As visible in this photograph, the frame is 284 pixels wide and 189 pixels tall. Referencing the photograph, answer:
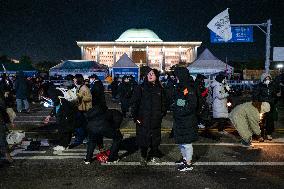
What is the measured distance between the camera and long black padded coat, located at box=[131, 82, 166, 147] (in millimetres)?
7223

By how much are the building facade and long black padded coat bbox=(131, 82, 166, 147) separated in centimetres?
8448

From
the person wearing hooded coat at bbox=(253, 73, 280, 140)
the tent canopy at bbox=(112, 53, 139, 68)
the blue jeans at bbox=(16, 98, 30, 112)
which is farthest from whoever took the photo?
the tent canopy at bbox=(112, 53, 139, 68)

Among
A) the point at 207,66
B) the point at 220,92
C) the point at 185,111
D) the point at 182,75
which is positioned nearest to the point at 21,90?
the point at 220,92

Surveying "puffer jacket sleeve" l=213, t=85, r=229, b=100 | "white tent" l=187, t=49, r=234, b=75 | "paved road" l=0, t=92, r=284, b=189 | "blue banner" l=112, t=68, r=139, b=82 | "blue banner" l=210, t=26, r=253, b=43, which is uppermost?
"blue banner" l=210, t=26, r=253, b=43

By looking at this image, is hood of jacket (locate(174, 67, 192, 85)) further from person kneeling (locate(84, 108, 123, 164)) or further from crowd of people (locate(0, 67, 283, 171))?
person kneeling (locate(84, 108, 123, 164))

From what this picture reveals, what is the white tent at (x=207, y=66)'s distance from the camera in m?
30.3

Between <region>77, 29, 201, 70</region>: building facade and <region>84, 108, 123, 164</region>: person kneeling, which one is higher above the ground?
<region>77, 29, 201, 70</region>: building facade

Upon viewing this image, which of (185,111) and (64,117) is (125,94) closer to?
(64,117)

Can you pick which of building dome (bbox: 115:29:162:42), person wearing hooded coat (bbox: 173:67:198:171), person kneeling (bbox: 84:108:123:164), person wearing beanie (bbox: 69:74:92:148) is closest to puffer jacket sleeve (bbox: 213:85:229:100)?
person wearing beanie (bbox: 69:74:92:148)

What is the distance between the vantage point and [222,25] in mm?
23844

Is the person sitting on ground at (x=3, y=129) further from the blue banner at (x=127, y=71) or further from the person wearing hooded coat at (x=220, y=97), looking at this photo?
the blue banner at (x=127, y=71)

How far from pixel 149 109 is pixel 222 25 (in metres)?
17.7

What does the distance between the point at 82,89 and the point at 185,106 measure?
3.30 m

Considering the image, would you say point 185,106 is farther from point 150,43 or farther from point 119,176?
point 150,43
